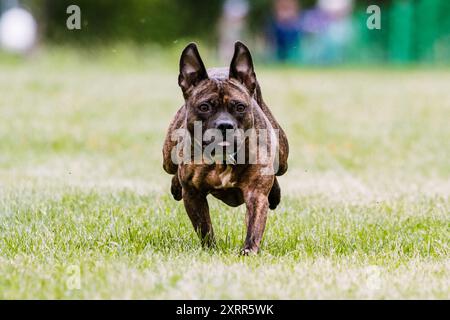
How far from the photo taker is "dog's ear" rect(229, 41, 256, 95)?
6.21m

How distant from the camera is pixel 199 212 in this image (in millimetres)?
6492

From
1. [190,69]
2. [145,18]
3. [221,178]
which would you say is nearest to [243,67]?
[190,69]

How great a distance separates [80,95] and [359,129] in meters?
5.58

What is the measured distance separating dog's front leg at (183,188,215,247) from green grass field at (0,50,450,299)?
0.12 m

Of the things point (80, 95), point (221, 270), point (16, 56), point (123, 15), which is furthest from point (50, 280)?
point (123, 15)

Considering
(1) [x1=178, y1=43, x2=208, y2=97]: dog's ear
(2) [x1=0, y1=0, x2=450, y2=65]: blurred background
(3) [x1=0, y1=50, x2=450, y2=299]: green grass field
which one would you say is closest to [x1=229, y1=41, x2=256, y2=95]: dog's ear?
(1) [x1=178, y1=43, x2=208, y2=97]: dog's ear

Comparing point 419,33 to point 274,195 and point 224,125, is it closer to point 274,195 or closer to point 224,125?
point 274,195

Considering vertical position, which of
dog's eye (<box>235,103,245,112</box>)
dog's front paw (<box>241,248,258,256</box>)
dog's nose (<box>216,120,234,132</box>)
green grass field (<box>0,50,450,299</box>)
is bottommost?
green grass field (<box>0,50,450,299</box>)

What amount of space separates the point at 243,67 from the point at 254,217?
3.09ft

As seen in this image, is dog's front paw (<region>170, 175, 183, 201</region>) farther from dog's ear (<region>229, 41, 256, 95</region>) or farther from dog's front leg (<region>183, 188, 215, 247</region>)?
dog's ear (<region>229, 41, 256, 95</region>)

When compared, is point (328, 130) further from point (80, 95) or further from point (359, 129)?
point (80, 95)
